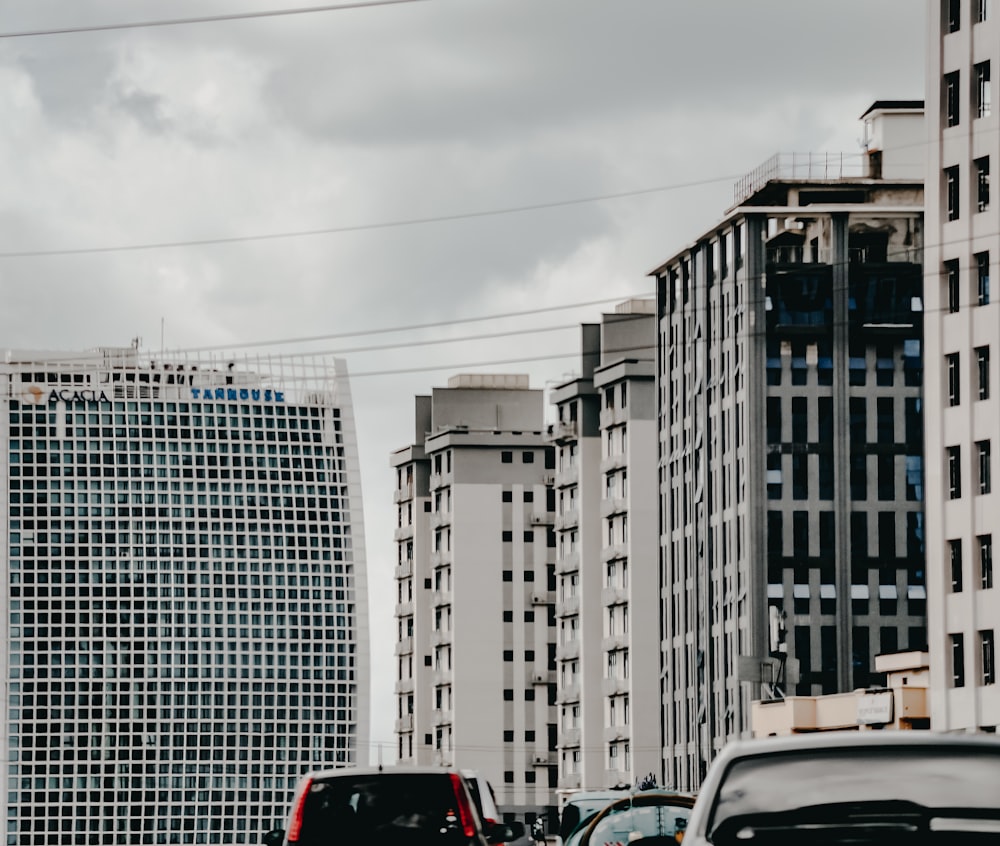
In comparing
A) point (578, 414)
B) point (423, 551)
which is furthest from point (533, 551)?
point (578, 414)

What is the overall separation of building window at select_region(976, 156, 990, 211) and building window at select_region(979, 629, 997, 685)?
518 inches

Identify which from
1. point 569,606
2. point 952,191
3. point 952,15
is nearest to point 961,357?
point 952,191

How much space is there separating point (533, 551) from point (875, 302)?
167 feet

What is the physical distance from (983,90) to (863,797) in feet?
213

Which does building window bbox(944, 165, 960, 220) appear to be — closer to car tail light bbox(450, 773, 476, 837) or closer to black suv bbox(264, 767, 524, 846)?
car tail light bbox(450, 773, 476, 837)

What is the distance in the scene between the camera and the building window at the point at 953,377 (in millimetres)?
72500

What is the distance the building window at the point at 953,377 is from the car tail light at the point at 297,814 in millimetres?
55360

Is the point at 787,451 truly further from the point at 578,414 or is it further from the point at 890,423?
the point at 578,414

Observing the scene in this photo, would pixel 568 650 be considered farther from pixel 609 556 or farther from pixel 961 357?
pixel 961 357

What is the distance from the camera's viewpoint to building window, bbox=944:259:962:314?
72688 mm

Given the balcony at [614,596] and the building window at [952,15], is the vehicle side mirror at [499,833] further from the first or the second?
the balcony at [614,596]

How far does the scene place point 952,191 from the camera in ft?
243

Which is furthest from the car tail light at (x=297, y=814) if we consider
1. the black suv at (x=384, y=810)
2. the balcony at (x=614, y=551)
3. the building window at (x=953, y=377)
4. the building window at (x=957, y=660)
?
the balcony at (x=614, y=551)

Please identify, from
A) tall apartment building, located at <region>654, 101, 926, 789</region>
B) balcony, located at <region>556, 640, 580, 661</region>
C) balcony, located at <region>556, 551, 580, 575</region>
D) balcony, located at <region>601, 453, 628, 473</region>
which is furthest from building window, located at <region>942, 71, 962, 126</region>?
balcony, located at <region>556, 640, 580, 661</region>
